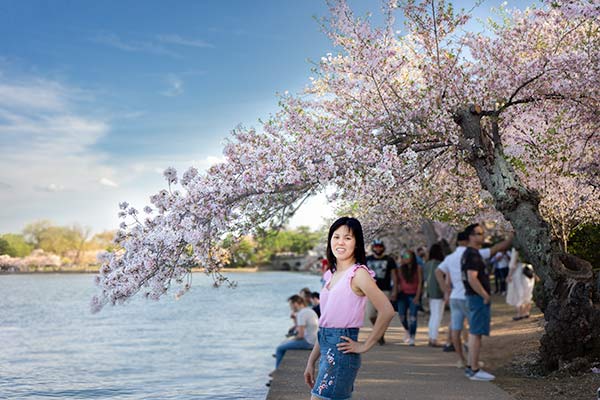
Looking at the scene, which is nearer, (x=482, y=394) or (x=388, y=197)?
(x=482, y=394)

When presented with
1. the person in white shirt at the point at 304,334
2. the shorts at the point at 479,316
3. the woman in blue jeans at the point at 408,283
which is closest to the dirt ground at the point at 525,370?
the shorts at the point at 479,316

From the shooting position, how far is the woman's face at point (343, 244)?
4551 millimetres

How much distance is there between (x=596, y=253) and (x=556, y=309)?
6.37 metres

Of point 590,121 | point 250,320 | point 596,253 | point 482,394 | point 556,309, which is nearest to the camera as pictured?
point 482,394

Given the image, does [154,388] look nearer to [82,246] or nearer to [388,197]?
[388,197]

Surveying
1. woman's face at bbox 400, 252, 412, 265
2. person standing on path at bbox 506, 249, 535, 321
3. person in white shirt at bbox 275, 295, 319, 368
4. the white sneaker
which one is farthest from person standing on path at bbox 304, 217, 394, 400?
person standing on path at bbox 506, 249, 535, 321

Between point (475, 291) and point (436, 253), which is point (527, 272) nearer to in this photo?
point (436, 253)

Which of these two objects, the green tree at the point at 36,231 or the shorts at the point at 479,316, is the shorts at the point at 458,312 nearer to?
the shorts at the point at 479,316

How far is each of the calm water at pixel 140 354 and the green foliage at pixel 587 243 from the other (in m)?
7.29

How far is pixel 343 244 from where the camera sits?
4555 mm

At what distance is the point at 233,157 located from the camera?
385 inches

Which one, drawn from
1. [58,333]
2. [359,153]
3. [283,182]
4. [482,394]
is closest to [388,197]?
[359,153]

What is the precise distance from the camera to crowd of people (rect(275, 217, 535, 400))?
445 centimetres

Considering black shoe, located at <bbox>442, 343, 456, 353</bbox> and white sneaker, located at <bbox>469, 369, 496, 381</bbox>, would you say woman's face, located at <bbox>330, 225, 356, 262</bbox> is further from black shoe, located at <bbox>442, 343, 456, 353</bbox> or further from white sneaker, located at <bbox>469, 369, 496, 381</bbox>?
black shoe, located at <bbox>442, 343, 456, 353</bbox>
